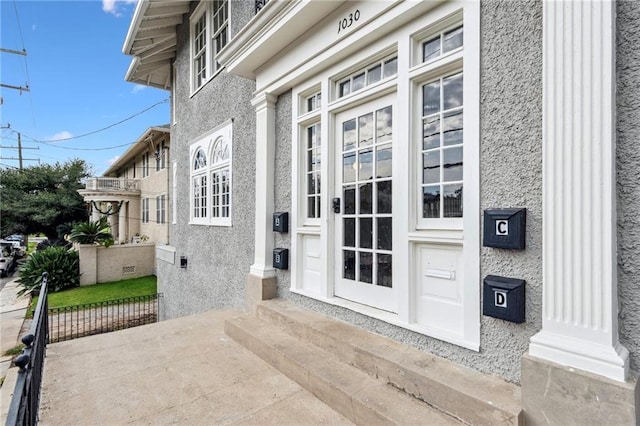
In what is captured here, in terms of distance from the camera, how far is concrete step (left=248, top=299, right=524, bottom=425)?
209 centimetres

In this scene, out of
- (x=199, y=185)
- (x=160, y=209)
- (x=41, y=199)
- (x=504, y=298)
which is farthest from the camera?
(x=41, y=199)

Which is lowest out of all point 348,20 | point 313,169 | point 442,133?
point 313,169

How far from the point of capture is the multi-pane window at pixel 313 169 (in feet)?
13.9

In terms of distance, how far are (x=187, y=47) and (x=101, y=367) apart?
26.0ft

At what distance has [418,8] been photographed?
283 centimetres

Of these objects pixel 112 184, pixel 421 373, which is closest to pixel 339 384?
pixel 421 373

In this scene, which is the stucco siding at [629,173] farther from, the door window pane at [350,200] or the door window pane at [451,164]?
Result: the door window pane at [350,200]

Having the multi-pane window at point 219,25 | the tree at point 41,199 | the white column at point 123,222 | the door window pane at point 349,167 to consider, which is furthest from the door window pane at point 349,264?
the tree at point 41,199

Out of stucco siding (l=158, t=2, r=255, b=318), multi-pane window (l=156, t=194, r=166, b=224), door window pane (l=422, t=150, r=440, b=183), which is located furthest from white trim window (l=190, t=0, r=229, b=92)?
multi-pane window (l=156, t=194, r=166, b=224)

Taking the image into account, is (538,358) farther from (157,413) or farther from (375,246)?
(157,413)

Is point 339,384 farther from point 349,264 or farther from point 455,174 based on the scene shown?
point 455,174

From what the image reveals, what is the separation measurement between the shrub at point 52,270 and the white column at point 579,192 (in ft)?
56.7

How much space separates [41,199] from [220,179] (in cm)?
2518

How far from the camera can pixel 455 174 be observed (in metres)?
2.75
